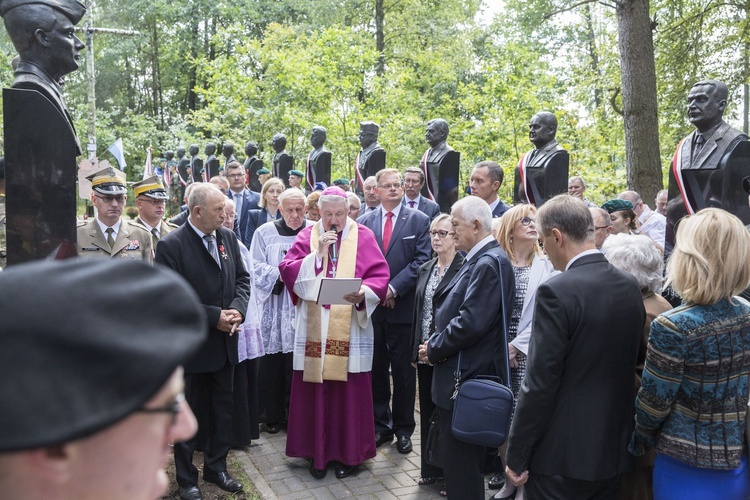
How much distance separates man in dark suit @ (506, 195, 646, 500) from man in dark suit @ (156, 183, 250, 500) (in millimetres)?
2466

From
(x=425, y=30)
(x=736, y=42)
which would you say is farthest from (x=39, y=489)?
(x=425, y=30)

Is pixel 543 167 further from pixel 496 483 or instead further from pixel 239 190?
pixel 239 190

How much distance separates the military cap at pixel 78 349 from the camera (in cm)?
83

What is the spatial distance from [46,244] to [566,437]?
3129 mm

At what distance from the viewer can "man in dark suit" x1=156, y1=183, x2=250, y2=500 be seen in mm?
4879

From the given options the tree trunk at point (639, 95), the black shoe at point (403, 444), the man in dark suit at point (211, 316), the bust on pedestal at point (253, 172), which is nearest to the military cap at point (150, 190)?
the man in dark suit at point (211, 316)

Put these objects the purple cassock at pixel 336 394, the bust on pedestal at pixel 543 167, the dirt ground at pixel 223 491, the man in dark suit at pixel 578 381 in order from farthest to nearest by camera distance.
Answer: the bust on pedestal at pixel 543 167, the purple cassock at pixel 336 394, the dirt ground at pixel 223 491, the man in dark suit at pixel 578 381

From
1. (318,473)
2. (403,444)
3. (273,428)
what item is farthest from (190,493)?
(403,444)

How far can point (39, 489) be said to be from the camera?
2.82 ft

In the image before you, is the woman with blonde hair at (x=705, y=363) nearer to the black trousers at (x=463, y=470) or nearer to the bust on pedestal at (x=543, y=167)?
the black trousers at (x=463, y=470)

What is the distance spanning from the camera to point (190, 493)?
191 inches

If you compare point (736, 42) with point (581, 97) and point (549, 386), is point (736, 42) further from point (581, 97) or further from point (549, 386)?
point (549, 386)

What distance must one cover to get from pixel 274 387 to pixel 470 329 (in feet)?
10.2

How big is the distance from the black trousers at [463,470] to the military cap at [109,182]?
10.3 feet
